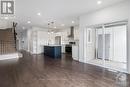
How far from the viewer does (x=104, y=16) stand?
535cm

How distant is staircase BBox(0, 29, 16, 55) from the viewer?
29.6ft

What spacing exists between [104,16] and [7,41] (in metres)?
8.13

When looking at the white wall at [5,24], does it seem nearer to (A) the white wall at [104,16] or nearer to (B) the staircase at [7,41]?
(B) the staircase at [7,41]

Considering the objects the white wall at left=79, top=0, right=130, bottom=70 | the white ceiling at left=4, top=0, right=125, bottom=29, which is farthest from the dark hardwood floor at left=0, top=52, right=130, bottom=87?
the white ceiling at left=4, top=0, right=125, bottom=29

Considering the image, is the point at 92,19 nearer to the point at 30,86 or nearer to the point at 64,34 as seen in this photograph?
the point at 30,86

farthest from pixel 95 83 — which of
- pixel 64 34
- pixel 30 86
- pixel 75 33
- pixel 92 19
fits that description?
pixel 64 34

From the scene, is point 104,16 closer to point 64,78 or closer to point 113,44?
point 113,44

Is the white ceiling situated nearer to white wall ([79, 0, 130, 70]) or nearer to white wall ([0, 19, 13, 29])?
white wall ([79, 0, 130, 70])

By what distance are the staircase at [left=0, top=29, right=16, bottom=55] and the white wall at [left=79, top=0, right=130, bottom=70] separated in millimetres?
6238

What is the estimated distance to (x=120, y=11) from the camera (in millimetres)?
4656

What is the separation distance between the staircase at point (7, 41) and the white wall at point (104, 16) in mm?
6238

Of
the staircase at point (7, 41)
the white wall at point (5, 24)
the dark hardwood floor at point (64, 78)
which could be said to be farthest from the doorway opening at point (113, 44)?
the white wall at point (5, 24)

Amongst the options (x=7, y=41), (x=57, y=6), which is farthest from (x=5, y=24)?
(x=57, y=6)

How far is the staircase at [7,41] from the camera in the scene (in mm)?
9015
